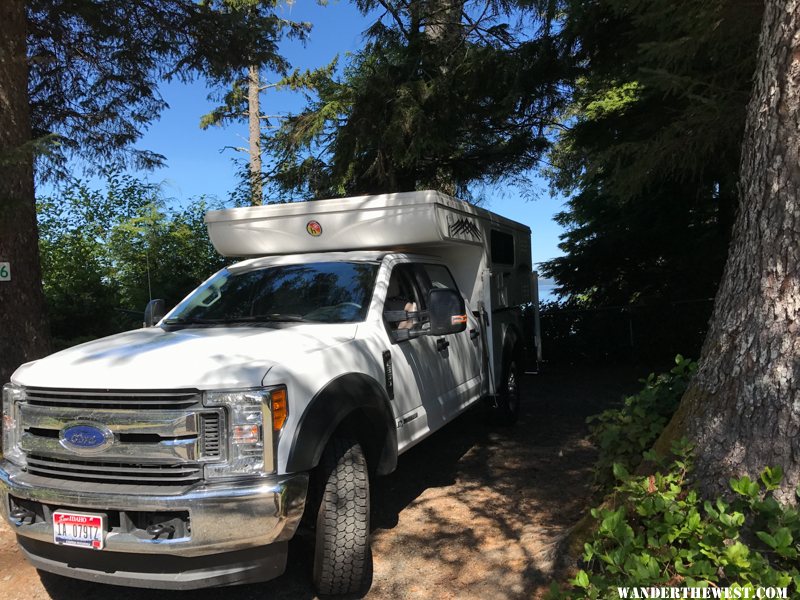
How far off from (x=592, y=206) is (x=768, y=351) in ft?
35.5

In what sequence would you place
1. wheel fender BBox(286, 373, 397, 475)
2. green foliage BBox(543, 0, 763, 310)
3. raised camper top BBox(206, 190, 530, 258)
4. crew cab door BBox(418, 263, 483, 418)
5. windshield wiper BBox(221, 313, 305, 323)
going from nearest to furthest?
wheel fender BBox(286, 373, 397, 475)
windshield wiper BBox(221, 313, 305, 323)
green foliage BBox(543, 0, 763, 310)
raised camper top BBox(206, 190, 530, 258)
crew cab door BBox(418, 263, 483, 418)

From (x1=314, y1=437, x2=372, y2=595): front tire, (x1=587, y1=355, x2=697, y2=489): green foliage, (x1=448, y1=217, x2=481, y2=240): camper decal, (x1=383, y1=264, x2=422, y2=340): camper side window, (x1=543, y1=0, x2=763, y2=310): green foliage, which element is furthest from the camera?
(x1=448, y1=217, x2=481, y2=240): camper decal

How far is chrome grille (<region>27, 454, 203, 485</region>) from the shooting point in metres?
2.83

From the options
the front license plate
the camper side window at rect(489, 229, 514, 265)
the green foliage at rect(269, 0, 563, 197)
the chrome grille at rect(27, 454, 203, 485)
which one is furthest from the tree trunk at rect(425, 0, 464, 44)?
the front license plate

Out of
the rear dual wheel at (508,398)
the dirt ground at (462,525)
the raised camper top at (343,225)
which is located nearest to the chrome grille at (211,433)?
the dirt ground at (462,525)

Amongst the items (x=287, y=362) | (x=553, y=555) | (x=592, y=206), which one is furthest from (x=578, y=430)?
(x=592, y=206)

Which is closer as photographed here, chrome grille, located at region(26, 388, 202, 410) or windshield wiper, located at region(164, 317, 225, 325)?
chrome grille, located at region(26, 388, 202, 410)

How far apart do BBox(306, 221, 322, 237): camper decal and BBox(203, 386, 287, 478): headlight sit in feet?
8.08

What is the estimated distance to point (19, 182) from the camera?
6207mm

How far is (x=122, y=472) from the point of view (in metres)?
2.89

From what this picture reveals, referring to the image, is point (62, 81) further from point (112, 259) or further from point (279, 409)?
point (279, 409)

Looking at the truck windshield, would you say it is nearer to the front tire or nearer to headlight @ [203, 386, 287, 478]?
the front tire

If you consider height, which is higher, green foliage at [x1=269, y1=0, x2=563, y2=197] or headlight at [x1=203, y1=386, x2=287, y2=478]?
green foliage at [x1=269, y1=0, x2=563, y2=197]

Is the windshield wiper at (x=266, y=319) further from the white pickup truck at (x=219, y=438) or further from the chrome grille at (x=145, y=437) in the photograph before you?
the chrome grille at (x=145, y=437)
